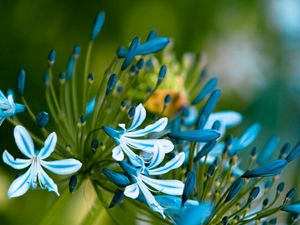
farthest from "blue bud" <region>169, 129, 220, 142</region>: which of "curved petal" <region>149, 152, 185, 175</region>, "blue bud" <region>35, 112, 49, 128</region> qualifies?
"blue bud" <region>35, 112, 49, 128</region>

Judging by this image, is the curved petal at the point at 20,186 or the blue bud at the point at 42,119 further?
the blue bud at the point at 42,119

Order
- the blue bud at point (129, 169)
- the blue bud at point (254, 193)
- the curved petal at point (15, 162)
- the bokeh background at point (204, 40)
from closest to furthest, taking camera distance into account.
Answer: the curved petal at point (15, 162) → the blue bud at point (129, 169) → the blue bud at point (254, 193) → the bokeh background at point (204, 40)

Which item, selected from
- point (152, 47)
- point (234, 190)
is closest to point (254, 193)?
point (234, 190)

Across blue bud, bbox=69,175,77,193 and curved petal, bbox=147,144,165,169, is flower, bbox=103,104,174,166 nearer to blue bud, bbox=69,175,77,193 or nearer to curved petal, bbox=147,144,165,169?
curved petal, bbox=147,144,165,169

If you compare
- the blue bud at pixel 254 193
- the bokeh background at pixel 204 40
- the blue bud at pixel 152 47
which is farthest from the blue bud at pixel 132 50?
Result: the bokeh background at pixel 204 40

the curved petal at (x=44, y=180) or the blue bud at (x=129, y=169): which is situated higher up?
the blue bud at (x=129, y=169)

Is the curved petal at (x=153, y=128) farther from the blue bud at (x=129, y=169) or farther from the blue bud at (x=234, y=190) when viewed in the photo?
the blue bud at (x=234, y=190)

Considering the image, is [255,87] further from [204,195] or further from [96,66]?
[204,195]
